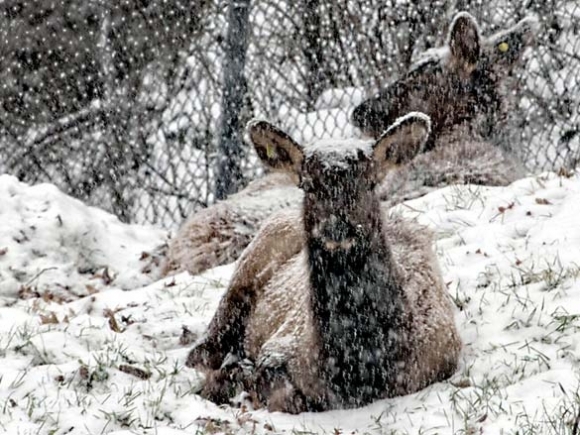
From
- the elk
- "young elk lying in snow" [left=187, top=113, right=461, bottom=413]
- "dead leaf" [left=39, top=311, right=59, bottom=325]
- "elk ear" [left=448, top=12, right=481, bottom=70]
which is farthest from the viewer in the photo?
"elk ear" [left=448, top=12, right=481, bottom=70]

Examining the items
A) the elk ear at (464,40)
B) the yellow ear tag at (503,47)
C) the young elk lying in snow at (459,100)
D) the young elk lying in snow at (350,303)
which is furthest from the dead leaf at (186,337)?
the yellow ear tag at (503,47)

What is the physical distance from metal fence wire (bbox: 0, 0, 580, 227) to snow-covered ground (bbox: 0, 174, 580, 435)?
2.16m

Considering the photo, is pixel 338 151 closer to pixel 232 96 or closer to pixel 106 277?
pixel 106 277

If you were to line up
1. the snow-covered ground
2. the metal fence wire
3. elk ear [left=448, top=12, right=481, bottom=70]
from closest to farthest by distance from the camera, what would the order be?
the snow-covered ground < elk ear [left=448, top=12, right=481, bottom=70] < the metal fence wire

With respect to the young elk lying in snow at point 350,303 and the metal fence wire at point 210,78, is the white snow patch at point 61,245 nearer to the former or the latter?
the metal fence wire at point 210,78

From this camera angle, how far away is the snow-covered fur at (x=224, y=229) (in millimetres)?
9555

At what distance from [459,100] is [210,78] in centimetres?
227

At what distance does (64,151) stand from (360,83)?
3.08 meters

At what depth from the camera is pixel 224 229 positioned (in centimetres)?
970

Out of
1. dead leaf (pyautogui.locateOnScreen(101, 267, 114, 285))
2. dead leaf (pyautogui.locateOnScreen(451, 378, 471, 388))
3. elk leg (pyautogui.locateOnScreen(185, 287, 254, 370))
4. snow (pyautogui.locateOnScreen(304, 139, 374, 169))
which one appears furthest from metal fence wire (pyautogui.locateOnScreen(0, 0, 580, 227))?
dead leaf (pyautogui.locateOnScreen(451, 378, 471, 388))

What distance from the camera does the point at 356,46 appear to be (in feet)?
36.3

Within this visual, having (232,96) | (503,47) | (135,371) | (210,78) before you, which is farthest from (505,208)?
(210,78)

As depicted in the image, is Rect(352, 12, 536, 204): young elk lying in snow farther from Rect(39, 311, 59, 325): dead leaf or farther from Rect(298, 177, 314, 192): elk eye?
Rect(298, 177, 314, 192): elk eye

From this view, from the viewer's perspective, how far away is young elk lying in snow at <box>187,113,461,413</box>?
5.74 meters
